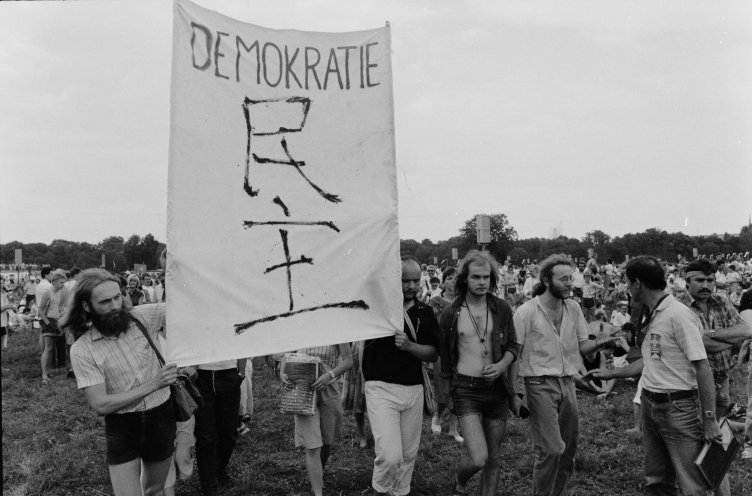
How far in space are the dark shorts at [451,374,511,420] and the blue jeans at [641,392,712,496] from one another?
40.1 inches

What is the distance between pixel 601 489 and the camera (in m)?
5.33

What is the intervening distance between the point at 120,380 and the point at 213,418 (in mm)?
1794

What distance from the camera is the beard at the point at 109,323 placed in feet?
11.8

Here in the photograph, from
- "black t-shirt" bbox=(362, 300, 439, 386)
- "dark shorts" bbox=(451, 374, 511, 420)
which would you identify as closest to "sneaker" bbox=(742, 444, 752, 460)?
"dark shorts" bbox=(451, 374, 511, 420)

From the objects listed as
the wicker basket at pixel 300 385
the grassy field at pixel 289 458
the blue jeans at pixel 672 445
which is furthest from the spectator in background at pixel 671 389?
the wicker basket at pixel 300 385

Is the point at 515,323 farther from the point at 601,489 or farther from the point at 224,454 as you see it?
the point at 224,454

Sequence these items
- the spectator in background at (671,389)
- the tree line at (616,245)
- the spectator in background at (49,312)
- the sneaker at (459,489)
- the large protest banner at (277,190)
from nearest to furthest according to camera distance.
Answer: the large protest banner at (277,190) → the spectator in background at (671,389) → the sneaker at (459,489) → the spectator in background at (49,312) → the tree line at (616,245)

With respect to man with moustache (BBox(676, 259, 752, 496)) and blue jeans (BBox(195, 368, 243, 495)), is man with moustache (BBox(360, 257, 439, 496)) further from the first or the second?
man with moustache (BBox(676, 259, 752, 496))

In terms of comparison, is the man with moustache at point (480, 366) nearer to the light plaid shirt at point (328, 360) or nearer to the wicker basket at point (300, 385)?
the light plaid shirt at point (328, 360)

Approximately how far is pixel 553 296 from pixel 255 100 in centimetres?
280

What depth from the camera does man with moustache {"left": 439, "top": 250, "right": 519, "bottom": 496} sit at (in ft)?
14.7

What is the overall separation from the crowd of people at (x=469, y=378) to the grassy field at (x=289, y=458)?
522 mm

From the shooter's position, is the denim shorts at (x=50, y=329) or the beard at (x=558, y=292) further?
the denim shorts at (x=50, y=329)

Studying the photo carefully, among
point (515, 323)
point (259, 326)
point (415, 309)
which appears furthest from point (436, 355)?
point (259, 326)
